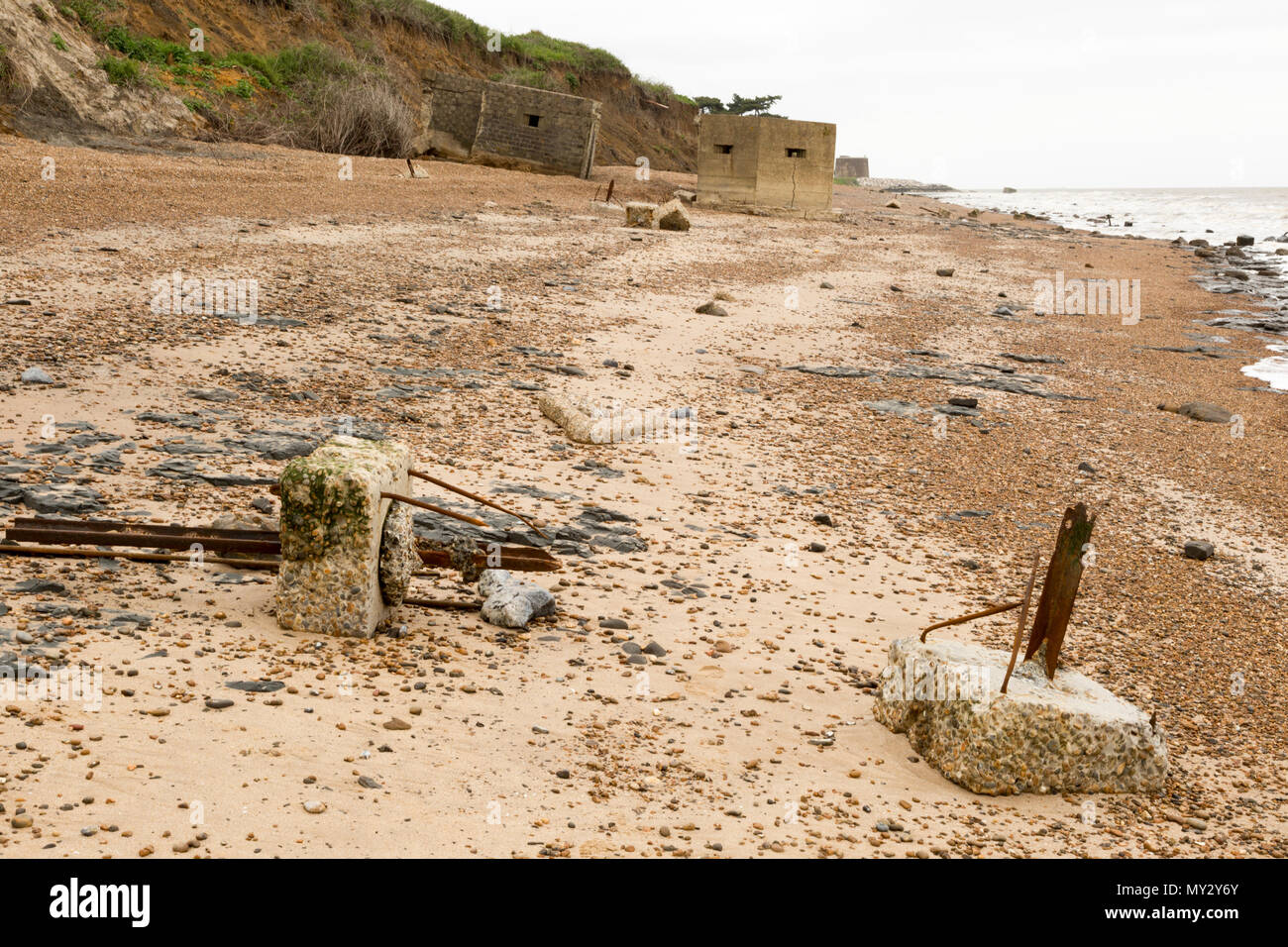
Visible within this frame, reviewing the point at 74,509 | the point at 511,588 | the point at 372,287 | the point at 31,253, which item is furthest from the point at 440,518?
the point at 31,253

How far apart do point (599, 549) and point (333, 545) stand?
6.16 feet

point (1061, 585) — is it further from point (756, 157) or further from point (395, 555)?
point (756, 157)

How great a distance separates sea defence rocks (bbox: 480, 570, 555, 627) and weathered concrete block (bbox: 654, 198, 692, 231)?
567 inches

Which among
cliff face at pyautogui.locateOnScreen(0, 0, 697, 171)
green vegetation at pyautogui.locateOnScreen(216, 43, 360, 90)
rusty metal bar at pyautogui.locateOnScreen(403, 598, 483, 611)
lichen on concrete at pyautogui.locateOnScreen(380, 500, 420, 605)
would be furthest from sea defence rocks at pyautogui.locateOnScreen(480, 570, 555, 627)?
green vegetation at pyautogui.locateOnScreen(216, 43, 360, 90)

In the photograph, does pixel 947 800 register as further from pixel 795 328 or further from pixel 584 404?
pixel 795 328

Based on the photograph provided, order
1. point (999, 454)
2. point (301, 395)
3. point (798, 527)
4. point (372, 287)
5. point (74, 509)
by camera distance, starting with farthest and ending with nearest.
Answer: point (372, 287)
point (999, 454)
point (301, 395)
point (798, 527)
point (74, 509)

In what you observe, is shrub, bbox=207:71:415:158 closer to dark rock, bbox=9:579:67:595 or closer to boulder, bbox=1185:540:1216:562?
dark rock, bbox=9:579:67:595

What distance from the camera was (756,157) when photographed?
2430cm

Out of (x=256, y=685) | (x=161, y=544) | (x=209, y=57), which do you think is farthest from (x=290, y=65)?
(x=256, y=685)

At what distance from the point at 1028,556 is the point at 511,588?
3.44 metres

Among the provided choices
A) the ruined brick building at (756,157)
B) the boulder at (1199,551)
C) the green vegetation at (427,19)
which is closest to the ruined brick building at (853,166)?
the green vegetation at (427,19)

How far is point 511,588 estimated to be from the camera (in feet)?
16.3

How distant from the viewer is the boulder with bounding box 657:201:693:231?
61.5ft

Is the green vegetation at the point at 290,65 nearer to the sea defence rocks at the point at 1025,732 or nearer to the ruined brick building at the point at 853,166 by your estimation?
the sea defence rocks at the point at 1025,732
